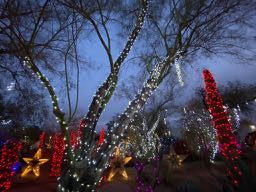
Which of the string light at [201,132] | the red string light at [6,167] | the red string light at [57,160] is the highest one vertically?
the string light at [201,132]

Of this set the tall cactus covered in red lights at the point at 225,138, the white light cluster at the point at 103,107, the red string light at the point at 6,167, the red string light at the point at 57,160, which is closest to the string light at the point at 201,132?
the red string light at the point at 57,160

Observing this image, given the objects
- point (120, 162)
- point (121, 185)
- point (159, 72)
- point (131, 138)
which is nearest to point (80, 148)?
point (159, 72)

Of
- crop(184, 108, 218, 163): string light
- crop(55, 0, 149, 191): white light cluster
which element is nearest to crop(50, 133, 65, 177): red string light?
crop(55, 0, 149, 191): white light cluster

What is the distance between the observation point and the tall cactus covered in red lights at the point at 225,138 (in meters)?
6.80

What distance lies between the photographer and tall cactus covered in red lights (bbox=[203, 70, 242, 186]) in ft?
22.3

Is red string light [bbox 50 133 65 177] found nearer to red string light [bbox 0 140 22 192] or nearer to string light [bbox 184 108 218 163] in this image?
red string light [bbox 0 140 22 192]

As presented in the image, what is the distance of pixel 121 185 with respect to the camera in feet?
38.9

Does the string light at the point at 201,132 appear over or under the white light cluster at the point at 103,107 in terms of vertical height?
over

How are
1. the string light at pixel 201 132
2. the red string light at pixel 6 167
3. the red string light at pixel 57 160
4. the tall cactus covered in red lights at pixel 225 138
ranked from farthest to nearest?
the string light at pixel 201 132 < the red string light at pixel 57 160 < the red string light at pixel 6 167 < the tall cactus covered in red lights at pixel 225 138

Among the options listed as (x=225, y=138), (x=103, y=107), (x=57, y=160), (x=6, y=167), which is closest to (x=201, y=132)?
(x=57, y=160)

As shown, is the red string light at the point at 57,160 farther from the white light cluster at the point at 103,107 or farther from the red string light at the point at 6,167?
the white light cluster at the point at 103,107

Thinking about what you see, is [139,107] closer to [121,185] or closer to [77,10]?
[77,10]

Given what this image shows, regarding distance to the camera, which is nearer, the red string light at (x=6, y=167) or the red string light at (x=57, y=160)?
the red string light at (x=6, y=167)

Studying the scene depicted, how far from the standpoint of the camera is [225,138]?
23.9 ft
